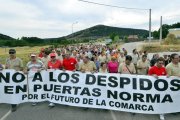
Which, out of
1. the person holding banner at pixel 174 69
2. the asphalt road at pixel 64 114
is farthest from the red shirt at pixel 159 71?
the asphalt road at pixel 64 114

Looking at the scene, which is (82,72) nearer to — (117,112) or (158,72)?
(117,112)

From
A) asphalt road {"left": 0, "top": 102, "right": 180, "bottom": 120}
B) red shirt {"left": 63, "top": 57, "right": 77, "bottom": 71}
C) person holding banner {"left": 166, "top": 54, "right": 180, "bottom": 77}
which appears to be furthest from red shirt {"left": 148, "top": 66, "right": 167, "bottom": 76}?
red shirt {"left": 63, "top": 57, "right": 77, "bottom": 71}

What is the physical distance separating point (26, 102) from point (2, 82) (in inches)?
40.2

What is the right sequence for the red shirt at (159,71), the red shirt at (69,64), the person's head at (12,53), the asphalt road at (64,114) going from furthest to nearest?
the red shirt at (69,64)
the person's head at (12,53)
the red shirt at (159,71)
the asphalt road at (64,114)

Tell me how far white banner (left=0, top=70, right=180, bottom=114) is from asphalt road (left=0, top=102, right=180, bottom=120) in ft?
0.56

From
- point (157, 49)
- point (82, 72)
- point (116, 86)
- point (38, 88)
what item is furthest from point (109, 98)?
point (157, 49)

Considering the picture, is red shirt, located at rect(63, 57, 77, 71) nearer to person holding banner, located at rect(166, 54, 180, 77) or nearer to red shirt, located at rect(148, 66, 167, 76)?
red shirt, located at rect(148, 66, 167, 76)

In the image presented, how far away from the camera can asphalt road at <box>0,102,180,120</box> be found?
889 cm

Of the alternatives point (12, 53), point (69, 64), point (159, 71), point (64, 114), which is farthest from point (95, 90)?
point (12, 53)

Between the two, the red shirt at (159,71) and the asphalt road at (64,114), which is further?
the red shirt at (159,71)

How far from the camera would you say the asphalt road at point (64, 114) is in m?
8.89

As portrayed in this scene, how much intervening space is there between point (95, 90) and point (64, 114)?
124 centimetres

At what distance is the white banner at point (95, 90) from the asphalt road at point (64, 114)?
0.17 meters

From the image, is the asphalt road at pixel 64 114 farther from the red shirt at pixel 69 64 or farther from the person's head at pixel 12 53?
the red shirt at pixel 69 64
